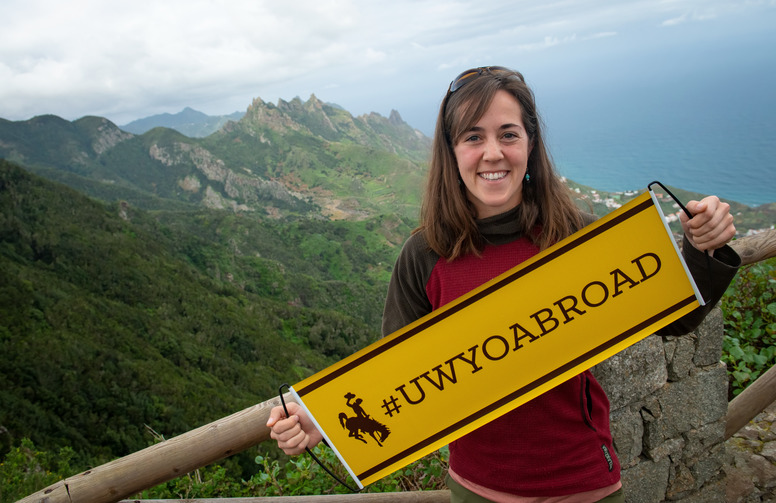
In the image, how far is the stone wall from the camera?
2197 mm

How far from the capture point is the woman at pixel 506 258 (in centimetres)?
139

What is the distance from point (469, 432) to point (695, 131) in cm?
9849

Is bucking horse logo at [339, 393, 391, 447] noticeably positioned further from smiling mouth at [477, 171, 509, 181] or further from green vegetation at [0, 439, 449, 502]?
green vegetation at [0, 439, 449, 502]

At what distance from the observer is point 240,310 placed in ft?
138

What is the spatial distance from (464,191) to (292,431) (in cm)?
95

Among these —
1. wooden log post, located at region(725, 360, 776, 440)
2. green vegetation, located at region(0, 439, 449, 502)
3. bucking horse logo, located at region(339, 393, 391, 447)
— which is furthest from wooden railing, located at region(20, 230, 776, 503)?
wooden log post, located at region(725, 360, 776, 440)

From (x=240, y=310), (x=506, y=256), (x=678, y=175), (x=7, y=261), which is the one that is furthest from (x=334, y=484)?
(x=678, y=175)

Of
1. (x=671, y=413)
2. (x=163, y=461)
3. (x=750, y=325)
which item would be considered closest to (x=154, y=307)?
(x=163, y=461)

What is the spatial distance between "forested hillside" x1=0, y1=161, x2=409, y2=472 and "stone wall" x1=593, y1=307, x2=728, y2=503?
50.0 ft

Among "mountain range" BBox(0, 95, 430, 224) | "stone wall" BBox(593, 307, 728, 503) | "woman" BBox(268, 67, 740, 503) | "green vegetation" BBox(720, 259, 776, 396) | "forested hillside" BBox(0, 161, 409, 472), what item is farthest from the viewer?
"mountain range" BBox(0, 95, 430, 224)

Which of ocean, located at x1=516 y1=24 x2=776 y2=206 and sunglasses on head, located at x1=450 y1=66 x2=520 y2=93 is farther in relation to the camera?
ocean, located at x1=516 y1=24 x2=776 y2=206

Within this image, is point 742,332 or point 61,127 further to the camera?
point 61,127

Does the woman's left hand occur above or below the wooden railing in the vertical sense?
above

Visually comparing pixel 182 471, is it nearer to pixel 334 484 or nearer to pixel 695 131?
pixel 334 484
